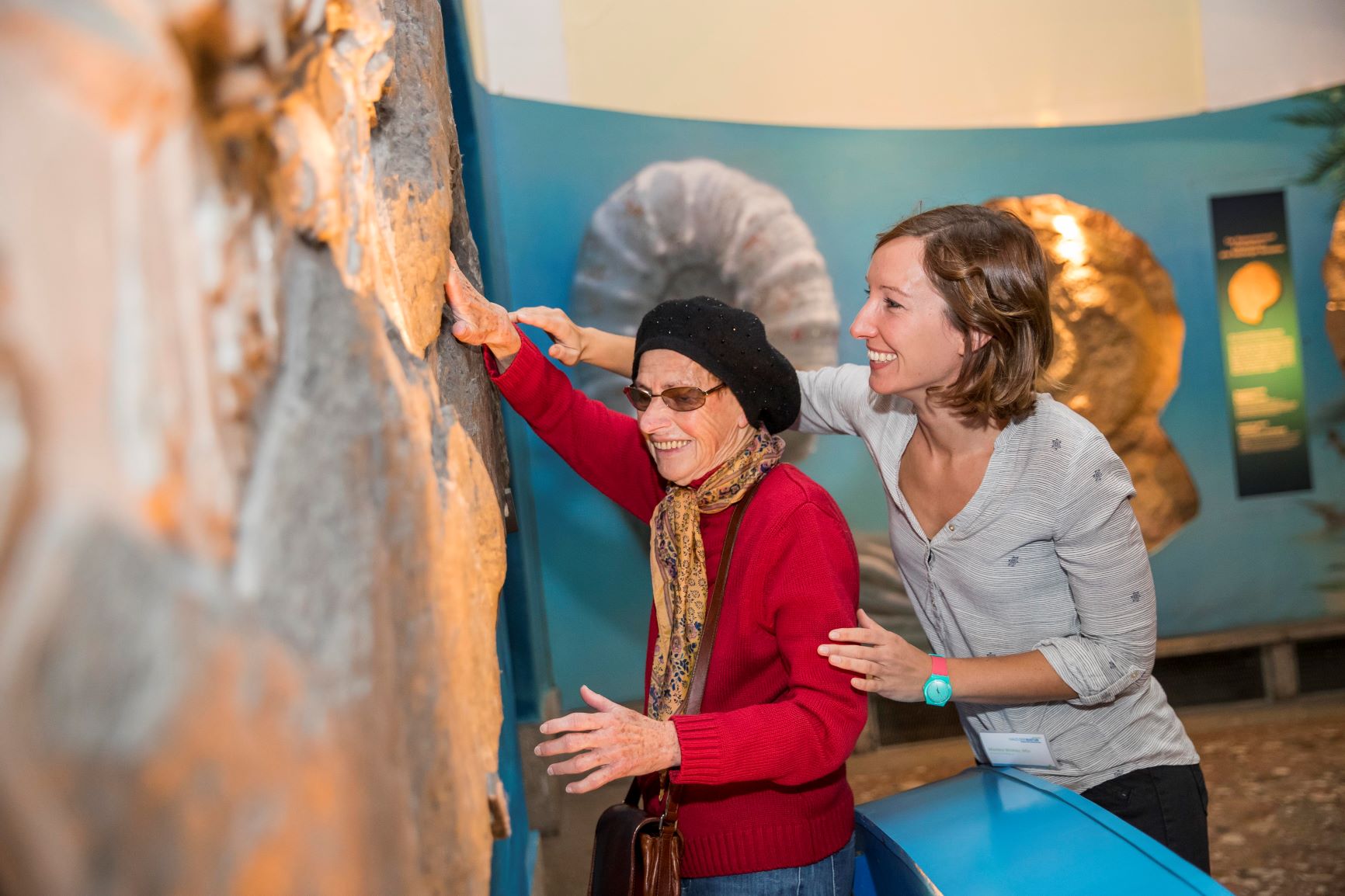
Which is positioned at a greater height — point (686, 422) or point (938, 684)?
point (686, 422)

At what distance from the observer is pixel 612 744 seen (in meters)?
1.34

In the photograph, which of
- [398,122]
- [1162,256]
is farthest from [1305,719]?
[398,122]

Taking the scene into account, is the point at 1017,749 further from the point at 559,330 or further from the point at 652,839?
the point at 559,330

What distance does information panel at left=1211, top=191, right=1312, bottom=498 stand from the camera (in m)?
5.08

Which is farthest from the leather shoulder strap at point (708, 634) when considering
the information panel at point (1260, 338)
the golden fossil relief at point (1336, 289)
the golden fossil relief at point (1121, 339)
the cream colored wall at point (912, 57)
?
the golden fossil relief at point (1336, 289)

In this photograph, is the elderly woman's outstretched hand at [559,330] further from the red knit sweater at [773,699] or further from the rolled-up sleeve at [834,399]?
the rolled-up sleeve at [834,399]

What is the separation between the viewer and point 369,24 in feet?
3.27

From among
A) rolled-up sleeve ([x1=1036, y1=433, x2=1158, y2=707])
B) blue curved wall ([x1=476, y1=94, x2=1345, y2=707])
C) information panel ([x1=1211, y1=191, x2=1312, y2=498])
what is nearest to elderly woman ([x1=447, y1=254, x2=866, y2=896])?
rolled-up sleeve ([x1=1036, y1=433, x2=1158, y2=707])

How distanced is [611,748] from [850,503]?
3.56m

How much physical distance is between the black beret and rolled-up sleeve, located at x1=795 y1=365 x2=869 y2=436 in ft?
1.09

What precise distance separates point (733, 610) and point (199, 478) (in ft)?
3.87

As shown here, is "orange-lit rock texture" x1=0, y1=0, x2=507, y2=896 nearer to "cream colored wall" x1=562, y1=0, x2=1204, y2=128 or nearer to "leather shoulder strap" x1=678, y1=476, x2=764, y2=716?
"leather shoulder strap" x1=678, y1=476, x2=764, y2=716

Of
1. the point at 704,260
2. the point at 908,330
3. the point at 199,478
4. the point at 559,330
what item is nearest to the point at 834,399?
the point at 908,330

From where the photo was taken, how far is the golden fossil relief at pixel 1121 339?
193 inches
